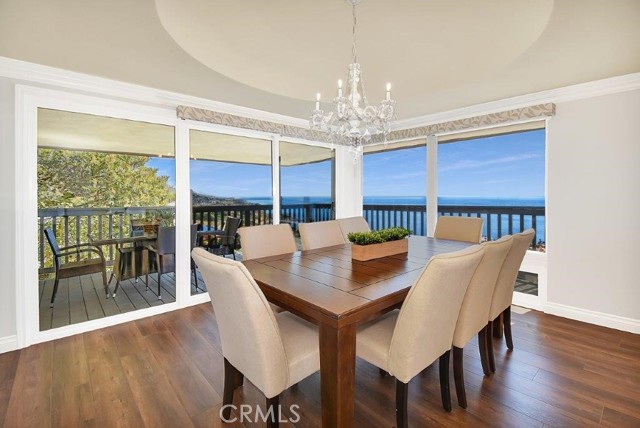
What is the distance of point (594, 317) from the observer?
2.99m

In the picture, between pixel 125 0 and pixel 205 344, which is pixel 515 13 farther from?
pixel 205 344

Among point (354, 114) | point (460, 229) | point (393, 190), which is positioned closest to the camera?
point (354, 114)

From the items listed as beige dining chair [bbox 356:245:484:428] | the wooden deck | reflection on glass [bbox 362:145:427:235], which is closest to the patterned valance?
reflection on glass [bbox 362:145:427:235]

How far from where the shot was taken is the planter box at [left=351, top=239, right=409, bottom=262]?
2238mm

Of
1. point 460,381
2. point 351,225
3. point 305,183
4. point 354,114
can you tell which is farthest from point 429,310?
point 305,183

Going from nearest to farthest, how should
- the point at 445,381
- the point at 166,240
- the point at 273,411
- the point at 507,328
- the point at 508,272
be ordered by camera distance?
the point at 273,411 → the point at 445,381 → the point at 508,272 → the point at 507,328 → the point at 166,240

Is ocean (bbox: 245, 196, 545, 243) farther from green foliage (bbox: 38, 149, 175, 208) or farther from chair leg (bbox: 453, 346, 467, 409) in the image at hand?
chair leg (bbox: 453, 346, 467, 409)

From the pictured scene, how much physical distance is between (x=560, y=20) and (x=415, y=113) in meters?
2.20

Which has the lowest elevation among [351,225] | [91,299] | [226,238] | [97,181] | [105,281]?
[91,299]

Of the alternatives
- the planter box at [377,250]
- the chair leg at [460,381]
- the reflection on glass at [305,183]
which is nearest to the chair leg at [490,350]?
the chair leg at [460,381]

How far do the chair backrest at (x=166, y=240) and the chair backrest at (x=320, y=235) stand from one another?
5.17 ft

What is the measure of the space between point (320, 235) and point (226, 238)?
1.73 m

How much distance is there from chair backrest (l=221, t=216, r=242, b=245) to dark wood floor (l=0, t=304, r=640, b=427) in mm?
1555

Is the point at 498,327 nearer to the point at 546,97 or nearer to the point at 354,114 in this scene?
the point at 354,114
